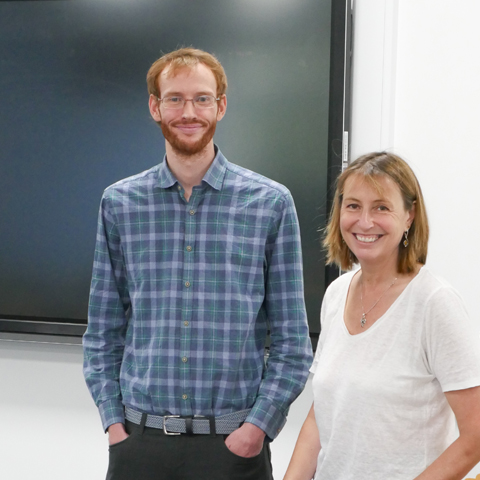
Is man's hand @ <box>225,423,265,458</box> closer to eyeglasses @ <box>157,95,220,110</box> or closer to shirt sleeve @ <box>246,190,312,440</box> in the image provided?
shirt sleeve @ <box>246,190,312,440</box>

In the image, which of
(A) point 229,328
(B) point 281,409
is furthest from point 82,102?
(B) point 281,409

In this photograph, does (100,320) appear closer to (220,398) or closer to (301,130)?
(220,398)

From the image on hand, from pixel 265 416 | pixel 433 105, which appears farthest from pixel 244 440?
pixel 433 105

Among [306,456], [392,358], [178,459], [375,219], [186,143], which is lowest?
[178,459]

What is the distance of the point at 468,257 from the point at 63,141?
5.57 feet

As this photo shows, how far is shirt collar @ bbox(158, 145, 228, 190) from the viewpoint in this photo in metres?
1.67

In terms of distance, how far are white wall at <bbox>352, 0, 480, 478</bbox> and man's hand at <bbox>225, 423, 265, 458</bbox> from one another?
1.01 metres

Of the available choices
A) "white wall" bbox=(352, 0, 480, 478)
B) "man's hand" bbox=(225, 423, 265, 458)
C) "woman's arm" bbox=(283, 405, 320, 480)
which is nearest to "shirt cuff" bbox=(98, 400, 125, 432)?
"man's hand" bbox=(225, 423, 265, 458)

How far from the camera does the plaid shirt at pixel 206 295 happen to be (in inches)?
63.4

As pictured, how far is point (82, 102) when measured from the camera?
2.54 m

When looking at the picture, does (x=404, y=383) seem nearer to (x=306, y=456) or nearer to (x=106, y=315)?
(x=306, y=456)

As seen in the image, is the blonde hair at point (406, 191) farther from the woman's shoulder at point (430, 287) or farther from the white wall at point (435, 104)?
the white wall at point (435, 104)

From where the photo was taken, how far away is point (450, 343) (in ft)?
3.60

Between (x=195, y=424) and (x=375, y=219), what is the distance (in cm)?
74
